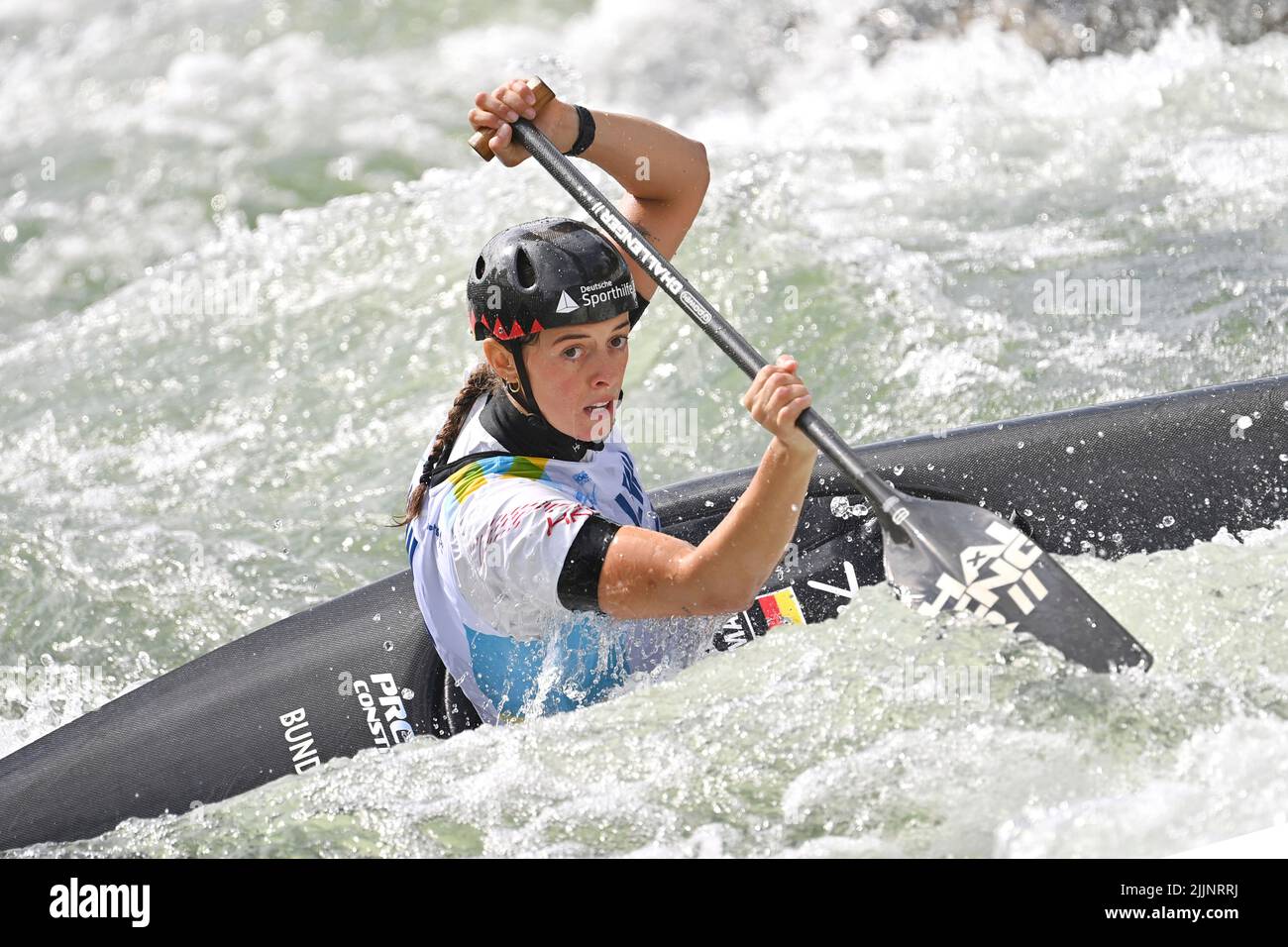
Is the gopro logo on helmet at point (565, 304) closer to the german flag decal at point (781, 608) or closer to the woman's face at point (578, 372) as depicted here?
the woman's face at point (578, 372)

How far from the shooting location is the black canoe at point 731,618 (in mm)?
3492

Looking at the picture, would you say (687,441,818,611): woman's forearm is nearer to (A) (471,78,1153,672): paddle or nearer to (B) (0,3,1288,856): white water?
(A) (471,78,1153,672): paddle

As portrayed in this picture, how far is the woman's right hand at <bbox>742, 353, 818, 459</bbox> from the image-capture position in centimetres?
A: 248

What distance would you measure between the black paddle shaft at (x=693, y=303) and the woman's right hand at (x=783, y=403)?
0.20ft

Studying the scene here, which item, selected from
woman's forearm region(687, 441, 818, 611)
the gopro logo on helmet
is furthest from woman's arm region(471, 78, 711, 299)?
woman's forearm region(687, 441, 818, 611)

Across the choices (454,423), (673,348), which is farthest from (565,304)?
(673,348)

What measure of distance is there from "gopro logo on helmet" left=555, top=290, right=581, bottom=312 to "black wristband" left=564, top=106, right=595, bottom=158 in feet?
2.24

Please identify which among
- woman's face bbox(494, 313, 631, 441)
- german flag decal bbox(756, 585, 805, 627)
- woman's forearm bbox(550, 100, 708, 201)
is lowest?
german flag decal bbox(756, 585, 805, 627)

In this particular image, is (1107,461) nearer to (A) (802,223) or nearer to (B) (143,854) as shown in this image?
(B) (143,854)

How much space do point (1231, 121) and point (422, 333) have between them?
428 cm

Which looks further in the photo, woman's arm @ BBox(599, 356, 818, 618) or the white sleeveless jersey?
the white sleeveless jersey

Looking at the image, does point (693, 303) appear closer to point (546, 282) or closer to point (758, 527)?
point (546, 282)

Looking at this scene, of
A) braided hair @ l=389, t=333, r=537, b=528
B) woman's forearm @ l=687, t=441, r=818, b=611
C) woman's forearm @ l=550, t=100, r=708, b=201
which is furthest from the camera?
woman's forearm @ l=550, t=100, r=708, b=201

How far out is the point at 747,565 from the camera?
2473mm
